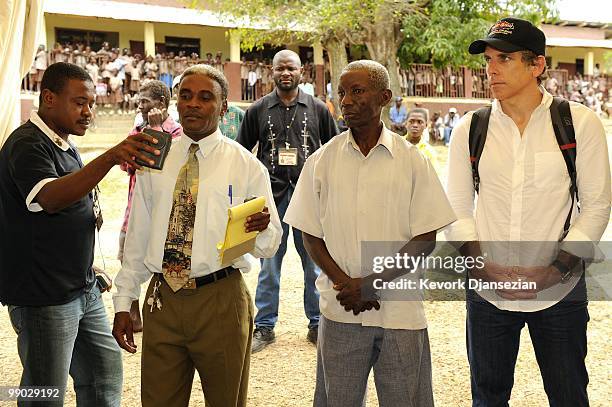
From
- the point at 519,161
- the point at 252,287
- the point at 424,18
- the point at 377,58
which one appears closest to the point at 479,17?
the point at 424,18

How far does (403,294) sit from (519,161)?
71 centimetres

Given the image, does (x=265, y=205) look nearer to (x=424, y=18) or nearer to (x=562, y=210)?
(x=562, y=210)

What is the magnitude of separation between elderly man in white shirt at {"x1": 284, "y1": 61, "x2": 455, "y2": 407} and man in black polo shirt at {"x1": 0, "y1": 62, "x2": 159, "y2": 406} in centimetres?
92

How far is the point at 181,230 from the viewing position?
2637 millimetres

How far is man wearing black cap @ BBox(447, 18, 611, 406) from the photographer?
8.68 ft

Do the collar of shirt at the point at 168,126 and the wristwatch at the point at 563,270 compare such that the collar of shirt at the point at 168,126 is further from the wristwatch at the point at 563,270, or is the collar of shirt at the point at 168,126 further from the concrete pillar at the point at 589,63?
the concrete pillar at the point at 589,63

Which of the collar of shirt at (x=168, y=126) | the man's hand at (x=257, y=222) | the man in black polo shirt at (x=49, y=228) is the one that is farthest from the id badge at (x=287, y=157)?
the man's hand at (x=257, y=222)

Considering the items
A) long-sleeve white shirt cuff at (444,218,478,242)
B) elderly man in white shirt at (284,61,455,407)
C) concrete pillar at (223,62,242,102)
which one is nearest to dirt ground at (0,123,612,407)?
elderly man in white shirt at (284,61,455,407)

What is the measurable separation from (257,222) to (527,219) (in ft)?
3.57

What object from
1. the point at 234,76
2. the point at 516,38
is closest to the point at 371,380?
the point at 516,38

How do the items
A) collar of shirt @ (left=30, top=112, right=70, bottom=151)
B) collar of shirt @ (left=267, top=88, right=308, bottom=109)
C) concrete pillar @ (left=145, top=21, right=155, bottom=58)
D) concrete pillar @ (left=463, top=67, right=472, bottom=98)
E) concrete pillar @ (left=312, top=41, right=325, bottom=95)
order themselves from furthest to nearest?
concrete pillar @ (left=463, top=67, right=472, bottom=98) < concrete pillar @ (left=312, top=41, right=325, bottom=95) < concrete pillar @ (left=145, top=21, right=155, bottom=58) < collar of shirt @ (left=267, top=88, right=308, bottom=109) < collar of shirt @ (left=30, top=112, right=70, bottom=151)

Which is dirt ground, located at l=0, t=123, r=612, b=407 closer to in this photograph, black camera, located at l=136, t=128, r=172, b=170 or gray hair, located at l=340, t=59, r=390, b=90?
black camera, located at l=136, t=128, r=172, b=170

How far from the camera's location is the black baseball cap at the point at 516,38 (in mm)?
2705

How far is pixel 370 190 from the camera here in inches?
104
